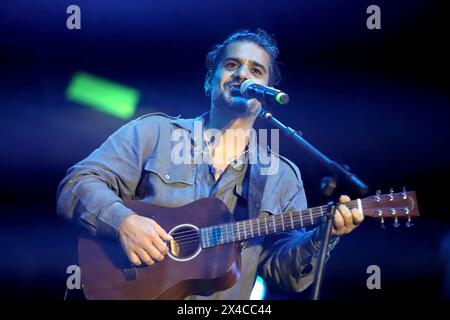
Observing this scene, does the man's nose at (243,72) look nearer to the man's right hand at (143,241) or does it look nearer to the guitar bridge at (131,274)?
the man's right hand at (143,241)

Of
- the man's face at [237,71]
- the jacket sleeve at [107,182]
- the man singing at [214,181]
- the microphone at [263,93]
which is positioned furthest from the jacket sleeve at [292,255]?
the jacket sleeve at [107,182]

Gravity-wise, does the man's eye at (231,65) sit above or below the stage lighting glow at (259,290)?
above

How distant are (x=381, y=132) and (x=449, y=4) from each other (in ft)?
2.83

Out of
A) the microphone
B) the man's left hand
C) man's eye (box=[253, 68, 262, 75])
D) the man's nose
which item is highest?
man's eye (box=[253, 68, 262, 75])

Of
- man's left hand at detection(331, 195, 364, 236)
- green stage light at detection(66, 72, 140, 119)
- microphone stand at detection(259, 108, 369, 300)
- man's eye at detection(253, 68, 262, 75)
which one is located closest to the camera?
microphone stand at detection(259, 108, 369, 300)

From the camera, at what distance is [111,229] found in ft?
7.14

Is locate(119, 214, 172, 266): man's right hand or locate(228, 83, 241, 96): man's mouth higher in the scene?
locate(228, 83, 241, 96): man's mouth

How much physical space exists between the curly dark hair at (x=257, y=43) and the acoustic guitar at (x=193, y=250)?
3.18ft

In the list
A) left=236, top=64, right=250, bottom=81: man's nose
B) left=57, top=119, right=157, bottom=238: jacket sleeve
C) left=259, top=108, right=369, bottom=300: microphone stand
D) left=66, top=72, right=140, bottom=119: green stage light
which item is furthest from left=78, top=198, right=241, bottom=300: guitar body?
left=66, top=72, right=140, bottom=119: green stage light

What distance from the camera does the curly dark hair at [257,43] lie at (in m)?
2.75

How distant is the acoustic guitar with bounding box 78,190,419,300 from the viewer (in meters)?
2.06

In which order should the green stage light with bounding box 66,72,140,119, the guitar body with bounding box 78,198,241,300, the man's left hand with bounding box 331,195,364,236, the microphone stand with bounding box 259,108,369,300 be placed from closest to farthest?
the microphone stand with bounding box 259,108,369,300 < the man's left hand with bounding box 331,195,364,236 < the guitar body with bounding box 78,198,241,300 < the green stage light with bounding box 66,72,140,119

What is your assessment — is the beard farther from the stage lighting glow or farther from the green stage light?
the stage lighting glow

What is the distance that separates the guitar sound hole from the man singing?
0.07 m
